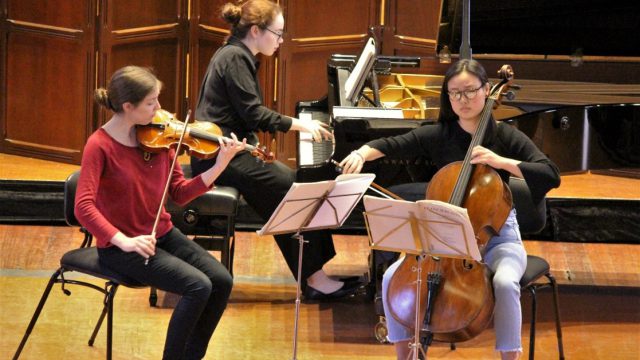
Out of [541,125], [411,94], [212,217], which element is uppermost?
[411,94]

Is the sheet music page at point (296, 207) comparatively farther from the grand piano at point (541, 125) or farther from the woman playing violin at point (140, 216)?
the grand piano at point (541, 125)

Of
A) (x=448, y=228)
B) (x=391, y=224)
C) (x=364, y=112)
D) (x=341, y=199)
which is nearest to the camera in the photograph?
(x=448, y=228)

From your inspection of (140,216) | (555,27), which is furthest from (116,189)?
(555,27)

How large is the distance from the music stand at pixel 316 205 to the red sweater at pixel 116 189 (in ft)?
1.81

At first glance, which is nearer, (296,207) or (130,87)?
(296,207)

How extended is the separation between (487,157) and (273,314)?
5.25 feet

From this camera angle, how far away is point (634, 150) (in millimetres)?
5293

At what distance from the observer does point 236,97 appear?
499 centimetres

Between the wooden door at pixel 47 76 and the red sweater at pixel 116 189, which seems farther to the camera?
the wooden door at pixel 47 76

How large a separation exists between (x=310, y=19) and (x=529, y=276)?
390cm

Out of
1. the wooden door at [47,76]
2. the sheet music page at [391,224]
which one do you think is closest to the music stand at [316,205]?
the sheet music page at [391,224]

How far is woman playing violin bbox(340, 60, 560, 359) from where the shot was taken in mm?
3781

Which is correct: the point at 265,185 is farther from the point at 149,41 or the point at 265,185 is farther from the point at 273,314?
the point at 149,41

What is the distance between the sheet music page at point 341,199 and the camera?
12.2ft
